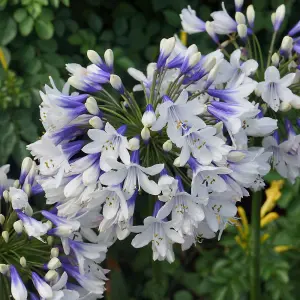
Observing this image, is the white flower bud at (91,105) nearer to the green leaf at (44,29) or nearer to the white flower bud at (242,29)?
the white flower bud at (242,29)

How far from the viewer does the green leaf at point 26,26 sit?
3338 millimetres

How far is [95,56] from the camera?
2.60 meters

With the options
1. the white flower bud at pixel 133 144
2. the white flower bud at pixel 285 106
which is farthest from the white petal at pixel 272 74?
the white flower bud at pixel 133 144

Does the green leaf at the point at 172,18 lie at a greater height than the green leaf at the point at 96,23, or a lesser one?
lesser

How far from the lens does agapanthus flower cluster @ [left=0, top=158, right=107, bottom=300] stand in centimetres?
256

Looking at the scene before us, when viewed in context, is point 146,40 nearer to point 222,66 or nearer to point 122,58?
point 122,58

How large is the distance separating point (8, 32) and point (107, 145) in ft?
4.21

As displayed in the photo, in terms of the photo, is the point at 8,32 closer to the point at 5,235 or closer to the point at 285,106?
the point at 5,235

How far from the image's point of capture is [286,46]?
9.27ft

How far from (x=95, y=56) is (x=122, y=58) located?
3.18 feet

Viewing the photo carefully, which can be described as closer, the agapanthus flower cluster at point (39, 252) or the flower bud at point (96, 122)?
the flower bud at point (96, 122)

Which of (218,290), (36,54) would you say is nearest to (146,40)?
(36,54)

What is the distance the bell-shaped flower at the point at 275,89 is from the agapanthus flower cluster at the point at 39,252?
878 millimetres

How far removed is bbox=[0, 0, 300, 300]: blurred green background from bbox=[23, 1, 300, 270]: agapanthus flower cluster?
1.74 ft
